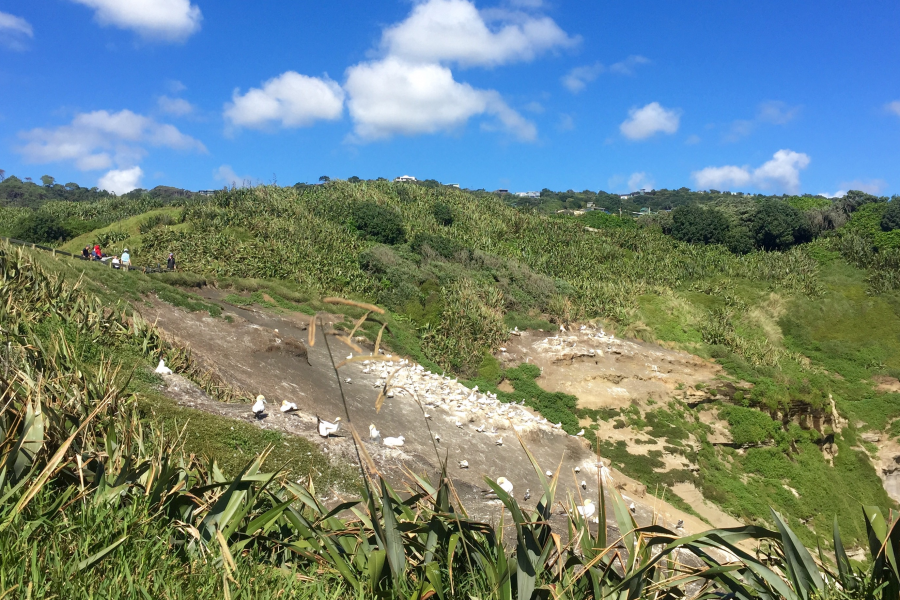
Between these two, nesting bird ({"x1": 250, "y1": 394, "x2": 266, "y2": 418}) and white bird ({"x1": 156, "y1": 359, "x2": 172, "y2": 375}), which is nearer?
nesting bird ({"x1": 250, "y1": 394, "x2": 266, "y2": 418})

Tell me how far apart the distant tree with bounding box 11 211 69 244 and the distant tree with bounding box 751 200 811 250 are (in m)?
33.9

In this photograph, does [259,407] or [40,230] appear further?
[40,230]

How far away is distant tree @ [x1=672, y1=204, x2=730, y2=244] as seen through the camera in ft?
105

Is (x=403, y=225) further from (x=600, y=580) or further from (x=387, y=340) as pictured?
(x=600, y=580)

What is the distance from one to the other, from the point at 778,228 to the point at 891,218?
5754 mm

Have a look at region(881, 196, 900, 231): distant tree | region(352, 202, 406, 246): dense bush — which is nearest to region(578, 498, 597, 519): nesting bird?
region(352, 202, 406, 246): dense bush

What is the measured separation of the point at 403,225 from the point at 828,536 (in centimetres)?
1944

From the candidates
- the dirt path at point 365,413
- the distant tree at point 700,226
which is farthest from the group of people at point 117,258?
the distant tree at point 700,226

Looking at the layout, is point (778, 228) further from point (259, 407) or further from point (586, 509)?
point (586, 509)

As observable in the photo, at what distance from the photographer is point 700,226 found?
32438mm

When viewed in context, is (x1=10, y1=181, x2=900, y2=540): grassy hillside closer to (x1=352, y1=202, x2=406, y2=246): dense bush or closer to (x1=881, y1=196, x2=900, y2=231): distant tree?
(x1=352, y1=202, x2=406, y2=246): dense bush

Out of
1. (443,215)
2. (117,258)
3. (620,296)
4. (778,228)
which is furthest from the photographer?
(778,228)

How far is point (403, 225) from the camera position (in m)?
26.2

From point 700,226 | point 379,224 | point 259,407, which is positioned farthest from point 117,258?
point 700,226
